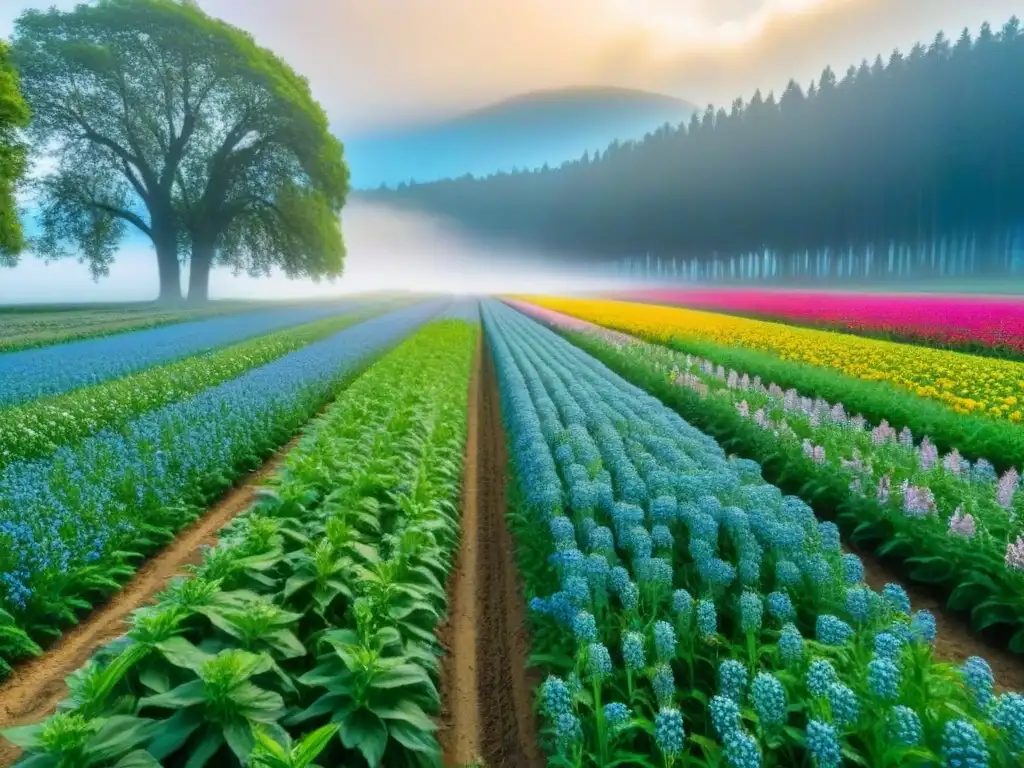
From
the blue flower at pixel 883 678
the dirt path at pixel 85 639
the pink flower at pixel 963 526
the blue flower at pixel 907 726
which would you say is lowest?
the dirt path at pixel 85 639

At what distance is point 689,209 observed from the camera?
69688 millimetres

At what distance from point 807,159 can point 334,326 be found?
47.0 m

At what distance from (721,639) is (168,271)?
41245 mm

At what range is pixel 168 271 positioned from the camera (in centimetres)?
3841

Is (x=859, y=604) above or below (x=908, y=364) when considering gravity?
below

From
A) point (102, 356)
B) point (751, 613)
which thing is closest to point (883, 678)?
point (751, 613)

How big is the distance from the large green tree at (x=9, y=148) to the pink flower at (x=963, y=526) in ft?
83.1

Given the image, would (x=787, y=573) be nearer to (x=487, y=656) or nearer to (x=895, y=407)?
(x=487, y=656)

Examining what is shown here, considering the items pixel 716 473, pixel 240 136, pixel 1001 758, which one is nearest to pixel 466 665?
pixel 716 473

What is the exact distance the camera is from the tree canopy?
4903 centimetres

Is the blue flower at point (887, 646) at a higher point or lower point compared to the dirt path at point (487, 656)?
higher

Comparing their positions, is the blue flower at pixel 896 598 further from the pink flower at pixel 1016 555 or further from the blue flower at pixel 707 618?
the pink flower at pixel 1016 555

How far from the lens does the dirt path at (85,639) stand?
444 centimetres

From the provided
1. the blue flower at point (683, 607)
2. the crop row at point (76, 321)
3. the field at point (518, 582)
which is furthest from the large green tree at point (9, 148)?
the blue flower at point (683, 607)
